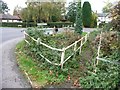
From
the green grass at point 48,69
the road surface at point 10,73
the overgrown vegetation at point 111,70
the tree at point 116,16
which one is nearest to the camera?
the tree at point 116,16

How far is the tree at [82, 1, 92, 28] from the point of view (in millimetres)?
30839

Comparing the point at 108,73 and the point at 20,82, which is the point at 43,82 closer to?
the point at 20,82

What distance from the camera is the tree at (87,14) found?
3084 centimetres

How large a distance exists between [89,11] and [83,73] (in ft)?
71.8

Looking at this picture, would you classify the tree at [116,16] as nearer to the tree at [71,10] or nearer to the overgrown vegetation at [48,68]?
the overgrown vegetation at [48,68]

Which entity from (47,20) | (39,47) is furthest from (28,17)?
(39,47)

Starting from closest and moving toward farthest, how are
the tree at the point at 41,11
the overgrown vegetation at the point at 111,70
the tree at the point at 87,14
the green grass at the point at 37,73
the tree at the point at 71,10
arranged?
the overgrown vegetation at the point at 111,70, the green grass at the point at 37,73, the tree at the point at 87,14, the tree at the point at 41,11, the tree at the point at 71,10

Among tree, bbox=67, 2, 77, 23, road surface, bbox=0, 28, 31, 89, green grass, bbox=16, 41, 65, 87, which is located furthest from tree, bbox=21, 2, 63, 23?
green grass, bbox=16, 41, 65, 87

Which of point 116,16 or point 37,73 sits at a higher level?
point 116,16

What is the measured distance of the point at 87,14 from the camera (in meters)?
31.7

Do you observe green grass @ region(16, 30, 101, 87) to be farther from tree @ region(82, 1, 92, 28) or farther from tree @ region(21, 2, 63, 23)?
tree @ region(21, 2, 63, 23)

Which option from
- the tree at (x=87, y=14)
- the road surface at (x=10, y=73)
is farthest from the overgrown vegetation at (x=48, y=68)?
the tree at (x=87, y=14)

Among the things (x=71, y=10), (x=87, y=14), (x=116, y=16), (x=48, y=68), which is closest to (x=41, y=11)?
(x=71, y=10)

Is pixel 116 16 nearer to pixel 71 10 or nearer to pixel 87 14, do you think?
pixel 87 14
